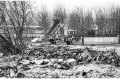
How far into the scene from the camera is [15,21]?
37.3ft

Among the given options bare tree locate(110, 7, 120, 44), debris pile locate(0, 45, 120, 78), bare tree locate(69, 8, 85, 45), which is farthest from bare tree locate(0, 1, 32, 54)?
bare tree locate(69, 8, 85, 45)

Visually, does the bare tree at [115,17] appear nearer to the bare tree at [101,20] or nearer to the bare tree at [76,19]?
the bare tree at [101,20]

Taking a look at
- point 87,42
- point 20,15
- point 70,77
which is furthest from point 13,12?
point 87,42

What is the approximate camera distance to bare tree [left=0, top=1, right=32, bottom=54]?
36.0 feet

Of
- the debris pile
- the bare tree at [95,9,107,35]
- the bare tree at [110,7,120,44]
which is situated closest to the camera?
the debris pile

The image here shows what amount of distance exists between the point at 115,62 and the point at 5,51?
7.57 metres

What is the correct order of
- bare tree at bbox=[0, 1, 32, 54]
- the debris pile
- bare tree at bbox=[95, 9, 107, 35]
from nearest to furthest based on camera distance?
the debris pile → bare tree at bbox=[0, 1, 32, 54] → bare tree at bbox=[95, 9, 107, 35]

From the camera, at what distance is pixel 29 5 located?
37.8 ft

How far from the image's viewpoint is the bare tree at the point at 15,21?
11.0m

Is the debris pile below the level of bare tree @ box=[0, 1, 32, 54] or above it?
below

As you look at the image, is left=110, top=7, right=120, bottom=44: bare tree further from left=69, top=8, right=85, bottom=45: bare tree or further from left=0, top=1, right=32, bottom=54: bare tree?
left=0, top=1, right=32, bottom=54: bare tree

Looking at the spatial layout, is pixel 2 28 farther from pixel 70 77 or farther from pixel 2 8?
pixel 70 77

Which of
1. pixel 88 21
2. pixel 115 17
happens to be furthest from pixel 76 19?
pixel 115 17

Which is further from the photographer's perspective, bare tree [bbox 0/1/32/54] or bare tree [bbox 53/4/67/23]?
bare tree [bbox 53/4/67/23]
